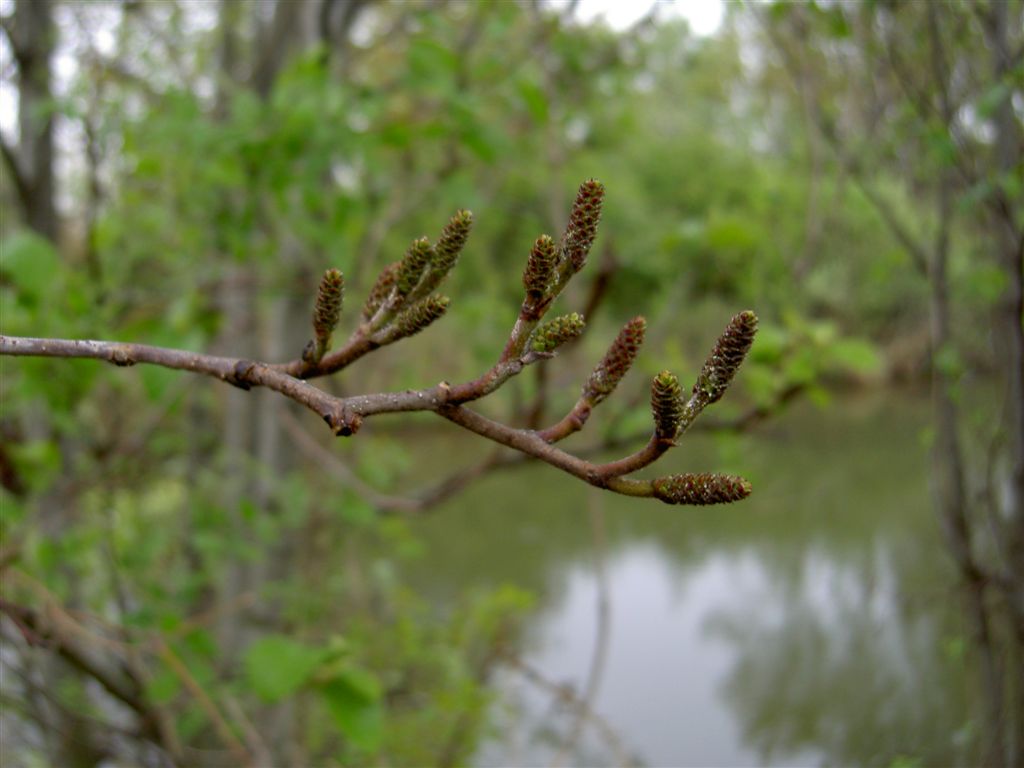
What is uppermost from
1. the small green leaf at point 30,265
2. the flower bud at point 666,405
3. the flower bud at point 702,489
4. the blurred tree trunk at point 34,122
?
the blurred tree trunk at point 34,122

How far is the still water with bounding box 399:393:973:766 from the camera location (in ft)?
15.1

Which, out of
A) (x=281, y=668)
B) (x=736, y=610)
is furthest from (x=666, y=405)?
(x=736, y=610)

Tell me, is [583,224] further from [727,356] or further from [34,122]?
[34,122]

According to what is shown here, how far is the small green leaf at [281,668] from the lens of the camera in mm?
1281

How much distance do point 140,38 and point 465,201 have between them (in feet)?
5.94

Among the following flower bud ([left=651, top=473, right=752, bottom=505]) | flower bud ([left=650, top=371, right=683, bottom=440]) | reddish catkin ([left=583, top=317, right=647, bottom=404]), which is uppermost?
reddish catkin ([left=583, top=317, right=647, bottom=404])

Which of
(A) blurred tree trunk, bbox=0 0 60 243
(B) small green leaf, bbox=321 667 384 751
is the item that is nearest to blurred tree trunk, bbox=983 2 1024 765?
(B) small green leaf, bbox=321 667 384 751

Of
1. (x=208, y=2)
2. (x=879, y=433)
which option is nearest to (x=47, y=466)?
(x=208, y=2)

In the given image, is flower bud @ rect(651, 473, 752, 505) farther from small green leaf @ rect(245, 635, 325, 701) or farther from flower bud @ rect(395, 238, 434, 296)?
Answer: small green leaf @ rect(245, 635, 325, 701)

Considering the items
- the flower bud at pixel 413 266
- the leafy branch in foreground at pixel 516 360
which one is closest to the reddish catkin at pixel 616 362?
the leafy branch in foreground at pixel 516 360

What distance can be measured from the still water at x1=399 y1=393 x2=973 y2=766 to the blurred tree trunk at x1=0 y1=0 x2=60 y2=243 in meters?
1.62

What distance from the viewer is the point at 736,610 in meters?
6.86

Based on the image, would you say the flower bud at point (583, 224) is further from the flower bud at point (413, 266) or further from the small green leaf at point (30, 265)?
the small green leaf at point (30, 265)

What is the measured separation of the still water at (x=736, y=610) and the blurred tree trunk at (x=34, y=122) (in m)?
1.62
